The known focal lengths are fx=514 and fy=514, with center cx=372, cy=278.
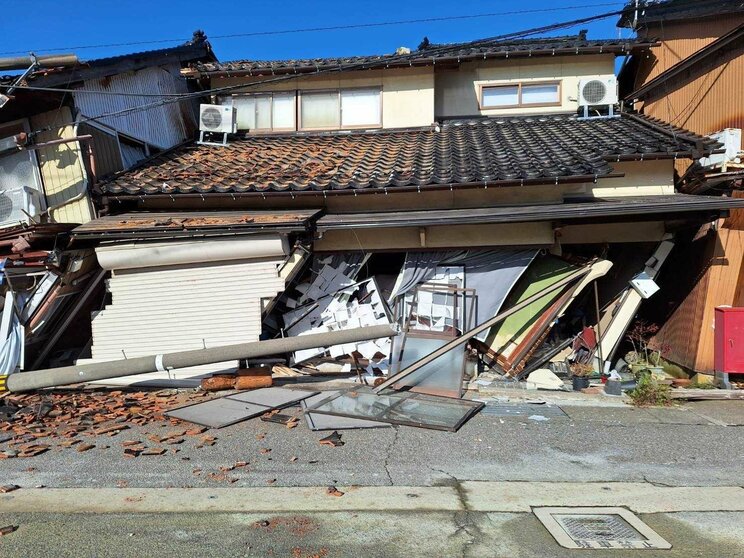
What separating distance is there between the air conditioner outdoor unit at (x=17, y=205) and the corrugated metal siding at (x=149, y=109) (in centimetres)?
168

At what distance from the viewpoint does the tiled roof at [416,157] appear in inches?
319

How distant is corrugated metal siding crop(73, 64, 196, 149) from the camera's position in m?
9.30

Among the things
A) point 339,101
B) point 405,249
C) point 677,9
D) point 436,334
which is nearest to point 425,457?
point 436,334

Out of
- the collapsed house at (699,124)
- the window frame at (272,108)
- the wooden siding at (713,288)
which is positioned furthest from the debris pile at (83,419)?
the collapsed house at (699,124)

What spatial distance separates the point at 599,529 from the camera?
3797mm

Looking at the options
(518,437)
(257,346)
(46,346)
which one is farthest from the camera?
(46,346)

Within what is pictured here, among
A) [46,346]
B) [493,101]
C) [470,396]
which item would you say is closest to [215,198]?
[46,346]

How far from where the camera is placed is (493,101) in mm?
11828

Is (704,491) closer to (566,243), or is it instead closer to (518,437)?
(518,437)

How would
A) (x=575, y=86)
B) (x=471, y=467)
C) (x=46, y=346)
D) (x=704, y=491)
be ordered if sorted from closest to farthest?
(x=704, y=491) < (x=471, y=467) < (x=46, y=346) < (x=575, y=86)

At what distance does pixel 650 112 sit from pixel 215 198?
9956 mm

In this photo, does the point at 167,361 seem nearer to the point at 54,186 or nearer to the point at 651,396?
the point at 54,186

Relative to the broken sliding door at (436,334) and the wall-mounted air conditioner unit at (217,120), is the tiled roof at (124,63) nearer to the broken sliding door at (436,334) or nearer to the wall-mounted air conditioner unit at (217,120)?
the wall-mounted air conditioner unit at (217,120)

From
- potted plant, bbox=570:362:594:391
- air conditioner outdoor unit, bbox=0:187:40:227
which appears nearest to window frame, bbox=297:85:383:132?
air conditioner outdoor unit, bbox=0:187:40:227
